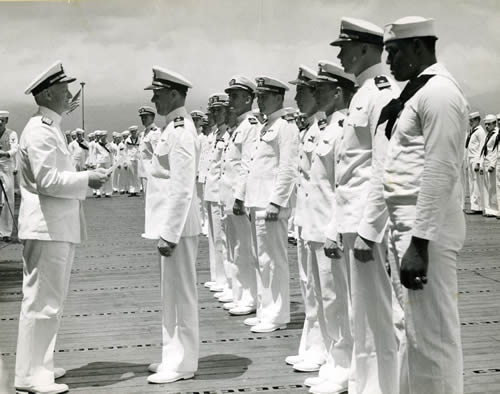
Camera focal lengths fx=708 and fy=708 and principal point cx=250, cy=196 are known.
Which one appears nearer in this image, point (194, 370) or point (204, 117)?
point (194, 370)

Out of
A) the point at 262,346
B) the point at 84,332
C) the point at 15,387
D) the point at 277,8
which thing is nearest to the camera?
the point at 15,387

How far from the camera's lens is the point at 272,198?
5.75 metres

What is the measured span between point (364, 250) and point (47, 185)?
1.95m

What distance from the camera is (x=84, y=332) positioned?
580 cm

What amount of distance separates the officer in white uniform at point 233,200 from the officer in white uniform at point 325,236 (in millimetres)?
1757

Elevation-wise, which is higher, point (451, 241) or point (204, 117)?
point (204, 117)

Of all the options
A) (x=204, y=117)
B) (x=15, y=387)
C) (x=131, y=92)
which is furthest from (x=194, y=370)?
(x=204, y=117)

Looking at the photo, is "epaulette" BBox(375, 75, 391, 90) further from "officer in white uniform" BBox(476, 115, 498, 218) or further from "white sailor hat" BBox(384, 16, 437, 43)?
"officer in white uniform" BBox(476, 115, 498, 218)

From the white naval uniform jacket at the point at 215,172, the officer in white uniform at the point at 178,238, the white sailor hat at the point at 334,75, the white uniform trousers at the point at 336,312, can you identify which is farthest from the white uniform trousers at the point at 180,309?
the white naval uniform jacket at the point at 215,172

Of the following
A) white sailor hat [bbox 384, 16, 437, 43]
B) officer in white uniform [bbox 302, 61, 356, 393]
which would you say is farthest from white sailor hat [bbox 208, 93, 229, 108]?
white sailor hat [bbox 384, 16, 437, 43]

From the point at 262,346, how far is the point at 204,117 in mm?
7909

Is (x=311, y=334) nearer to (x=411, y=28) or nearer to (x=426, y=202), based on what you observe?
(x=426, y=202)

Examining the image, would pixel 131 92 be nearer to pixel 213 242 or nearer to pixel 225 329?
pixel 213 242

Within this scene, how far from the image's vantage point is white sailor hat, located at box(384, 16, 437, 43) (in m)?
2.93
